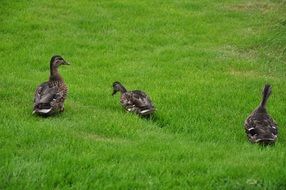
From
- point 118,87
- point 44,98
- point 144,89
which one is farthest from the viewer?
point 144,89

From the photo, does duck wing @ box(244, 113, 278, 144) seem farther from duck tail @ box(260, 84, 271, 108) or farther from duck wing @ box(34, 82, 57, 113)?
duck wing @ box(34, 82, 57, 113)

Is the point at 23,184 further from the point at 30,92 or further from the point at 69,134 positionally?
the point at 30,92

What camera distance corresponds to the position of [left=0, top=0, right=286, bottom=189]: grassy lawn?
941 cm

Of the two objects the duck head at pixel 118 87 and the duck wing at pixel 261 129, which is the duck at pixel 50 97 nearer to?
the duck head at pixel 118 87

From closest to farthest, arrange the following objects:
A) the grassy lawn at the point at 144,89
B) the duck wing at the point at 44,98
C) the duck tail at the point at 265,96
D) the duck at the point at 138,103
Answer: the grassy lawn at the point at 144,89 → the duck wing at the point at 44,98 → the duck tail at the point at 265,96 → the duck at the point at 138,103

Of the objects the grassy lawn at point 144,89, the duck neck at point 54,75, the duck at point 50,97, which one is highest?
the duck neck at point 54,75

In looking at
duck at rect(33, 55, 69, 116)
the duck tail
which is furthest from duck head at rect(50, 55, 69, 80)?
the duck tail

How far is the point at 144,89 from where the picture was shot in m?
14.6

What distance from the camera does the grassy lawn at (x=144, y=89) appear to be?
9406 mm

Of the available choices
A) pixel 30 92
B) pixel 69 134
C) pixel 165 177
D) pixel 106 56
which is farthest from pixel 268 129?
pixel 106 56

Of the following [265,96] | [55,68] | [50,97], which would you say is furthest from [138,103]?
[265,96]

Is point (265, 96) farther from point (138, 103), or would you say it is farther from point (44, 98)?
point (44, 98)

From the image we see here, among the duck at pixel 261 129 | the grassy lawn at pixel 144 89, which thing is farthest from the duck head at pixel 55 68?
the duck at pixel 261 129

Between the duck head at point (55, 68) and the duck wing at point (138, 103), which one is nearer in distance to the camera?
the duck wing at point (138, 103)
